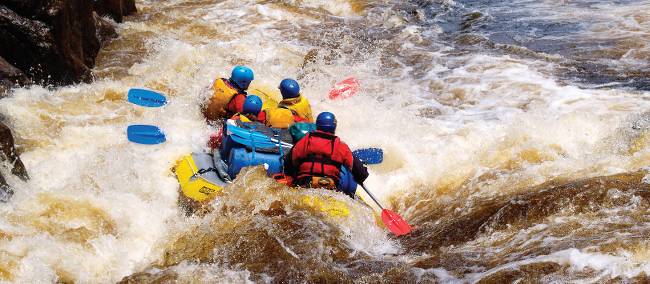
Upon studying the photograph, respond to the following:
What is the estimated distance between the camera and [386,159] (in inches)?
283

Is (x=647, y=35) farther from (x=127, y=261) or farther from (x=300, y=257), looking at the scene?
(x=127, y=261)

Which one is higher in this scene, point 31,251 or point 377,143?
point 31,251

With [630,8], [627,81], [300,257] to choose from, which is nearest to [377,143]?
[300,257]

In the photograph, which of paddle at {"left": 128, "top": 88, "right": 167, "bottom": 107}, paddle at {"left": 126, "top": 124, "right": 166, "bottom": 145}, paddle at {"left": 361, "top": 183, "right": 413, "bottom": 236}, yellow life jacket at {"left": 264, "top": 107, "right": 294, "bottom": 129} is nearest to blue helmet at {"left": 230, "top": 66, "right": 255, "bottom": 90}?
yellow life jacket at {"left": 264, "top": 107, "right": 294, "bottom": 129}

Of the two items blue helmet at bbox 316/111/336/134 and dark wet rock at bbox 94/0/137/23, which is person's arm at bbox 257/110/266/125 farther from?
dark wet rock at bbox 94/0/137/23

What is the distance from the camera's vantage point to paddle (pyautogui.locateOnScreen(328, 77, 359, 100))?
30.5 feet

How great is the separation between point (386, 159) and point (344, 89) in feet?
8.13

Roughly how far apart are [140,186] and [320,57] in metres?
5.85

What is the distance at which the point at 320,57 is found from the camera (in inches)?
442

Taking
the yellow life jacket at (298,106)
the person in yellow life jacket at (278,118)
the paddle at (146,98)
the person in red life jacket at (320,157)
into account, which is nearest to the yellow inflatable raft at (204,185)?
the person in red life jacket at (320,157)

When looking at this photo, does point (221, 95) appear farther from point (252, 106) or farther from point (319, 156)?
point (319, 156)

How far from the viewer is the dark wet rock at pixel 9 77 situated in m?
7.15

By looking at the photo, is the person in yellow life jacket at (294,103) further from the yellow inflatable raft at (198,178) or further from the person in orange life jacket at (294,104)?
the yellow inflatable raft at (198,178)

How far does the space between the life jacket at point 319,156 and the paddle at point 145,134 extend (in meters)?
2.52
